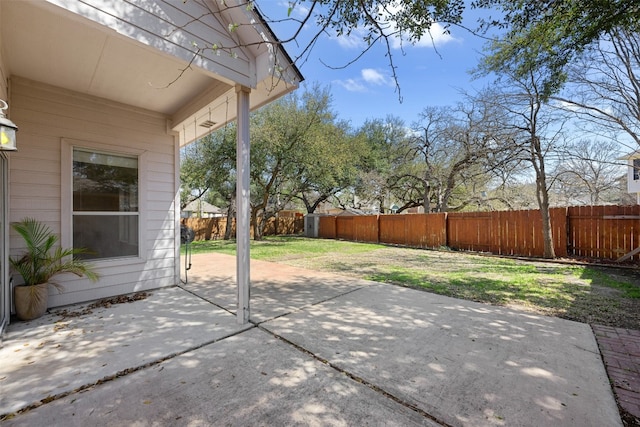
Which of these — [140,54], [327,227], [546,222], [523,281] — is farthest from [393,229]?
[140,54]

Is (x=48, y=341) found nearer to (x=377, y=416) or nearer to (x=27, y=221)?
(x=27, y=221)

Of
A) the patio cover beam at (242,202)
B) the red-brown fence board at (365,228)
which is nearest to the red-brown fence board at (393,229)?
the red-brown fence board at (365,228)

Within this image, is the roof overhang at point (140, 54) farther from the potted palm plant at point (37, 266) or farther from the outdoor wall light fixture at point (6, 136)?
the potted palm plant at point (37, 266)

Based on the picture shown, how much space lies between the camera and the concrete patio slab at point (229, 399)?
63.9 inches

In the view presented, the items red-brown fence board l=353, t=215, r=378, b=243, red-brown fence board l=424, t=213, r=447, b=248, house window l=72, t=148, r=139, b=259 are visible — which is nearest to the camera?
house window l=72, t=148, r=139, b=259

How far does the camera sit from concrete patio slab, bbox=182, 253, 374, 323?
363cm

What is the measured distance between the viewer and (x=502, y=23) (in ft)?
11.5

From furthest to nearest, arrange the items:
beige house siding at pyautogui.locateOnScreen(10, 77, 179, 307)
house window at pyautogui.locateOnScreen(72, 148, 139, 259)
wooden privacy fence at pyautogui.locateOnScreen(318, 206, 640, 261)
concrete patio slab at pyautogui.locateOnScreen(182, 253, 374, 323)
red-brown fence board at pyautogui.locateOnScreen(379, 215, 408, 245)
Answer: red-brown fence board at pyautogui.locateOnScreen(379, 215, 408, 245), wooden privacy fence at pyautogui.locateOnScreen(318, 206, 640, 261), house window at pyautogui.locateOnScreen(72, 148, 139, 259), concrete patio slab at pyautogui.locateOnScreen(182, 253, 374, 323), beige house siding at pyautogui.locateOnScreen(10, 77, 179, 307)

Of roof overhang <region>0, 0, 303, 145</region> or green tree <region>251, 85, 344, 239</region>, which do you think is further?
green tree <region>251, 85, 344, 239</region>

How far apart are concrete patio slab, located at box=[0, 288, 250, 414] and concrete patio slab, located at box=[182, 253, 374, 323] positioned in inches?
16.6

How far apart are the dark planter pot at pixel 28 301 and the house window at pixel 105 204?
0.69 metres

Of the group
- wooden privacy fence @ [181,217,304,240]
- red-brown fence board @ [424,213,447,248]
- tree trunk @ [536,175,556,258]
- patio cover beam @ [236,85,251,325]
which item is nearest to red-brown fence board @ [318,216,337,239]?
wooden privacy fence @ [181,217,304,240]

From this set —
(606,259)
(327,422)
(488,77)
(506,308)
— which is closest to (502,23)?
(506,308)

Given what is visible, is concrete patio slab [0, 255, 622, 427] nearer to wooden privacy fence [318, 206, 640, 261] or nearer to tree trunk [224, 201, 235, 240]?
wooden privacy fence [318, 206, 640, 261]
